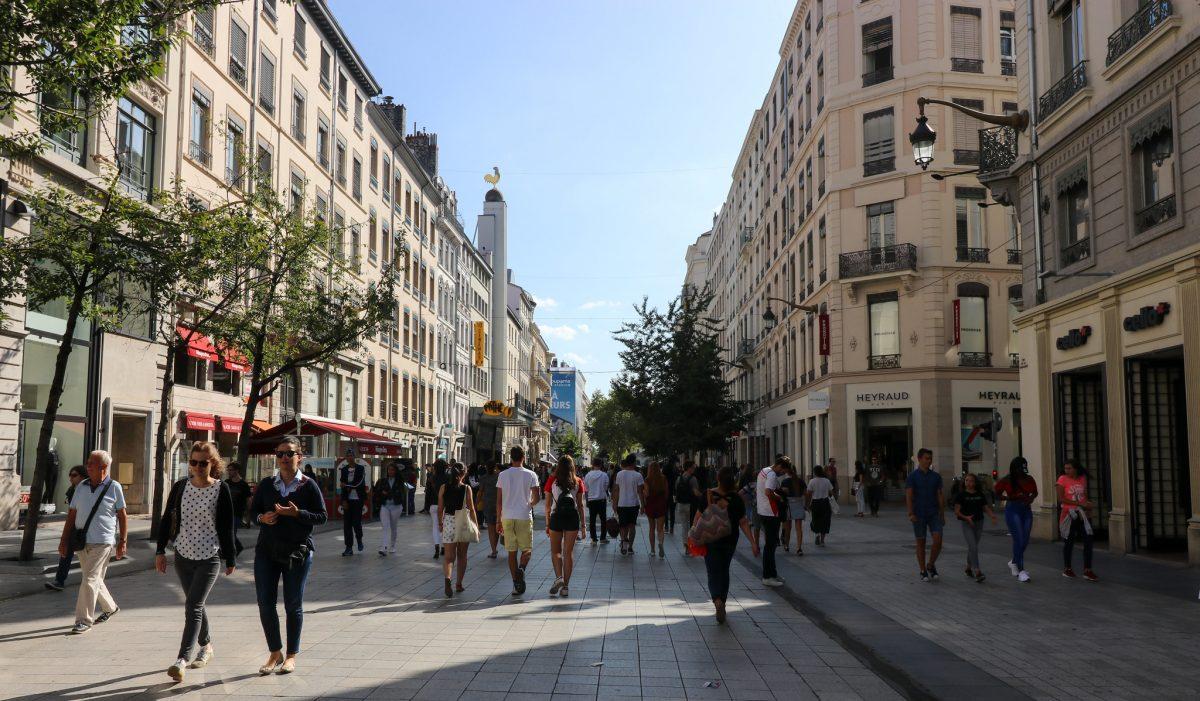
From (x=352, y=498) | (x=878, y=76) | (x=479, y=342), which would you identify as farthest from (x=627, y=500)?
(x=479, y=342)

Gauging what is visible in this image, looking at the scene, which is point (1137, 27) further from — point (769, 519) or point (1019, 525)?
point (769, 519)

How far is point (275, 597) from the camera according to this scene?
7.40 meters

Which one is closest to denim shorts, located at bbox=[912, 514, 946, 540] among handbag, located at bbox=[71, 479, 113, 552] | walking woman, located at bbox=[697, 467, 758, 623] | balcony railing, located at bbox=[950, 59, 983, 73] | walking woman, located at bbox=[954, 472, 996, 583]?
walking woman, located at bbox=[954, 472, 996, 583]

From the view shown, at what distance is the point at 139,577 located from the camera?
13.8 metres

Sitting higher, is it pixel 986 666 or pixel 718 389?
pixel 718 389

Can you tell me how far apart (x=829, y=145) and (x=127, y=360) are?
83.8 feet

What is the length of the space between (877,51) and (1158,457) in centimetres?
2420

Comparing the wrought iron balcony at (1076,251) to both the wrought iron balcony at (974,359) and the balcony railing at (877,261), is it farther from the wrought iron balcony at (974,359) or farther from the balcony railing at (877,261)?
the wrought iron balcony at (974,359)

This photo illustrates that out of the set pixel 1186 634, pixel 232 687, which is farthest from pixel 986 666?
pixel 232 687

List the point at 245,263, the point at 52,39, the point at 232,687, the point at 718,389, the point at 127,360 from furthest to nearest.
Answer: the point at 718,389 < the point at 127,360 < the point at 245,263 < the point at 52,39 < the point at 232,687

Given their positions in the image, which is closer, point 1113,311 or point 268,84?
point 1113,311

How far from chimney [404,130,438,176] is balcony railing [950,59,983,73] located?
3072cm

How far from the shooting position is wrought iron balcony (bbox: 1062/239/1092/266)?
1825 centimetres

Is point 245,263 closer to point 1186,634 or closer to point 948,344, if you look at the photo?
point 1186,634
